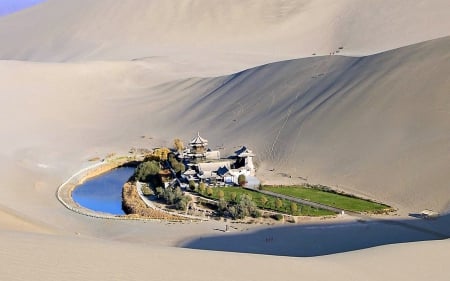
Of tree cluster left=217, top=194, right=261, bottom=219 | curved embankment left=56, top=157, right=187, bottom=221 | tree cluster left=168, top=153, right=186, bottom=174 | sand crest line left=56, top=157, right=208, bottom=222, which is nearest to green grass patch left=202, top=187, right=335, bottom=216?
tree cluster left=217, top=194, right=261, bottom=219

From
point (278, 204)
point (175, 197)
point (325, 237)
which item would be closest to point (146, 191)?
point (175, 197)

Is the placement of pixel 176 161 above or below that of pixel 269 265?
above

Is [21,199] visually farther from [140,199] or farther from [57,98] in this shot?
[57,98]

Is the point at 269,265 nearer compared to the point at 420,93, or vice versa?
the point at 269,265

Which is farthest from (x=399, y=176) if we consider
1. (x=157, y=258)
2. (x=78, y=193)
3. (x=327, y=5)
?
(x=327, y=5)

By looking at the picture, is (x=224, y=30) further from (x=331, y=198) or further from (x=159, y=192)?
(x=331, y=198)
